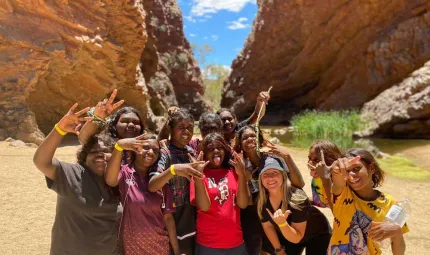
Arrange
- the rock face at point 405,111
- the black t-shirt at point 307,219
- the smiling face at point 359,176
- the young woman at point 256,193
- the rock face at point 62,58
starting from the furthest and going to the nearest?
the rock face at point 405,111 < the rock face at point 62,58 < the young woman at point 256,193 < the black t-shirt at point 307,219 < the smiling face at point 359,176

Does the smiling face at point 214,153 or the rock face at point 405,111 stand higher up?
the rock face at point 405,111

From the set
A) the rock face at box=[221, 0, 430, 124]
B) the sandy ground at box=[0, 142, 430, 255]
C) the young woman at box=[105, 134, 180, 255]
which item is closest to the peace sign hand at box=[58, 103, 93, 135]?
the young woman at box=[105, 134, 180, 255]

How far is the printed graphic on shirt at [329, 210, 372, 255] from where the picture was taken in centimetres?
226

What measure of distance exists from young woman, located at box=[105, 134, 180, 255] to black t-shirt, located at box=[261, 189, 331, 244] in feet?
2.45

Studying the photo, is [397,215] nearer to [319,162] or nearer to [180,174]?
[319,162]

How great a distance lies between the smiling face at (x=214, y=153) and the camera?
2.66 metres

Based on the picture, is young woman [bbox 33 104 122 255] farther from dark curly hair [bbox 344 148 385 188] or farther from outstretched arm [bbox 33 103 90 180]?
dark curly hair [bbox 344 148 385 188]

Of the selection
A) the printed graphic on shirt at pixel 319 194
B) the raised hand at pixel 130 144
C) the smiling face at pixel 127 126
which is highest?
the smiling face at pixel 127 126

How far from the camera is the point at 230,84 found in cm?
2841

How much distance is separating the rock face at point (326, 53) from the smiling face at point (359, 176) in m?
17.7

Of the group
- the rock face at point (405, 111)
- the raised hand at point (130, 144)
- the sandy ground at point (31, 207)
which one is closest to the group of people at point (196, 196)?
the raised hand at point (130, 144)

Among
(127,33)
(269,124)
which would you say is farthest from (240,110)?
(127,33)

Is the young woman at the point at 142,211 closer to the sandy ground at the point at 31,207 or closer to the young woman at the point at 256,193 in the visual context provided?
the young woman at the point at 256,193

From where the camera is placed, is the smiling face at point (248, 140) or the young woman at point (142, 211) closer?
the young woman at point (142, 211)
